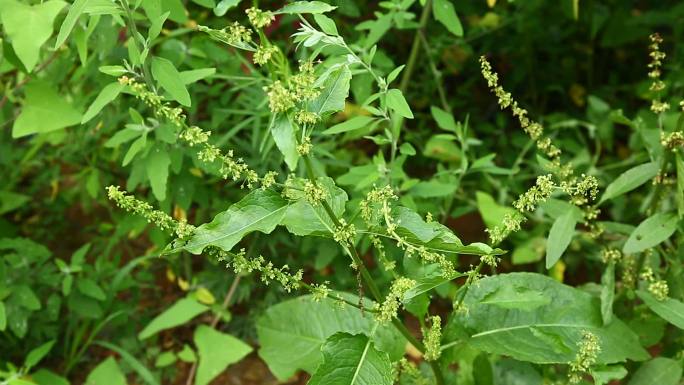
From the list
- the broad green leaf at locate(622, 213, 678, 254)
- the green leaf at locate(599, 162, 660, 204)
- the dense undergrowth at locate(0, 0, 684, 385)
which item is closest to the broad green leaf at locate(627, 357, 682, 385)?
the dense undergrowth at locate(0, 0, 684, 385)

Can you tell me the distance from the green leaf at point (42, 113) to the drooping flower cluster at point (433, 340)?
Answer: 34.4 inches

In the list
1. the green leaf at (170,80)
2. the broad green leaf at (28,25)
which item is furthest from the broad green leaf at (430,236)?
the broad green leaf at (28,25)

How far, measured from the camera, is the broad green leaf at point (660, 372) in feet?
5.00

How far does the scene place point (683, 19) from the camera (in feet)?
7.97

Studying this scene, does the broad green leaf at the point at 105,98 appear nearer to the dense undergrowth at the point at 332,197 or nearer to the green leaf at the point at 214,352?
the dense undergrowth at the point at 332,197

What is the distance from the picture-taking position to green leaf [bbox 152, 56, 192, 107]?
4.41ft

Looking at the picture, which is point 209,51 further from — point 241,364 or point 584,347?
point 584,347

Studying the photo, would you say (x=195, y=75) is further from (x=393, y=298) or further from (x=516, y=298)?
(x=516, y=298)

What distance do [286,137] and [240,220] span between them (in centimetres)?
15

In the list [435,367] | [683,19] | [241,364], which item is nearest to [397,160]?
[435,367]

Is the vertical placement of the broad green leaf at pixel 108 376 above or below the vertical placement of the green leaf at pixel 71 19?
below

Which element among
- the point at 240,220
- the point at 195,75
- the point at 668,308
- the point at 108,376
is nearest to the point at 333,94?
the point at 240,220

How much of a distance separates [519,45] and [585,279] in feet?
2.74

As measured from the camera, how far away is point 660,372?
60.7 inches
